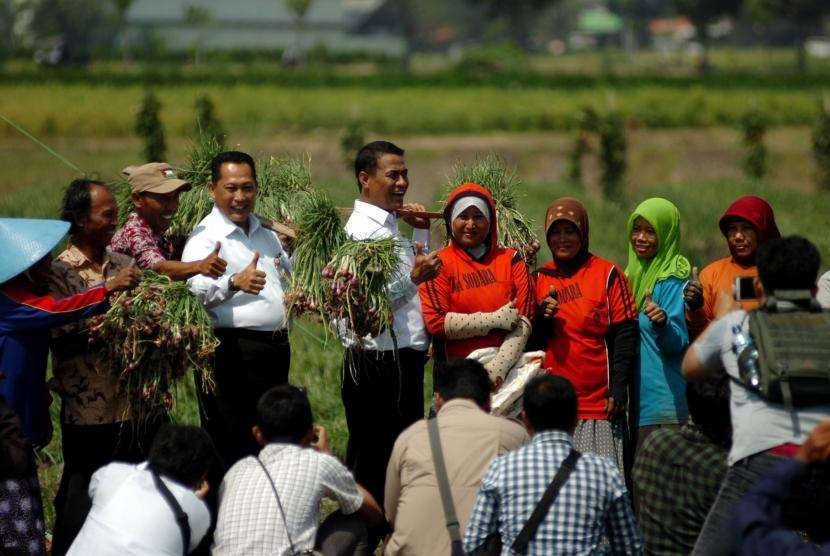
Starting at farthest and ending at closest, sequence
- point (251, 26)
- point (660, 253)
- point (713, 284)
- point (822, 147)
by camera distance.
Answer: point (251, 26) < point (822, 147) < point (660, 253) < point (713, 284)

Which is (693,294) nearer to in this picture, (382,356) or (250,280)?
(382,356)

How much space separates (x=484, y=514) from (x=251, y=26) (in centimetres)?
6174

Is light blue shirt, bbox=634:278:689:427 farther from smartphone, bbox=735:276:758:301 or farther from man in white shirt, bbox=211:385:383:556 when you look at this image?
man in white shirt, bbox=211:385:383:556

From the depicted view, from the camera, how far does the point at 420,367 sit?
5.64 metres

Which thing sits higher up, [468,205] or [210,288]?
[468,205]

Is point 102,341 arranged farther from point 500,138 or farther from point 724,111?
point 724,111

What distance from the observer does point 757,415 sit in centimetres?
400

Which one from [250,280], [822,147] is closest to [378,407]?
[250,280]

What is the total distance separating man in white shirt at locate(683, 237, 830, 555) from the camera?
394 cm

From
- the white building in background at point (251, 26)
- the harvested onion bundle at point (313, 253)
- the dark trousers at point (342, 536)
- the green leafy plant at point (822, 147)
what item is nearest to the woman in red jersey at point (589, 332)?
the harvested onion bundle at point (313, 253)

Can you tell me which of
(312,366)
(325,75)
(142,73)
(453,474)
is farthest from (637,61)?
(453,474)

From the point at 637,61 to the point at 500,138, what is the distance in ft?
116

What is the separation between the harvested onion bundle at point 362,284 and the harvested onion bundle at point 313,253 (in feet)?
0.20

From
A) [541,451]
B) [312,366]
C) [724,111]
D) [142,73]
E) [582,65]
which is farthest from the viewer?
[582,65]
